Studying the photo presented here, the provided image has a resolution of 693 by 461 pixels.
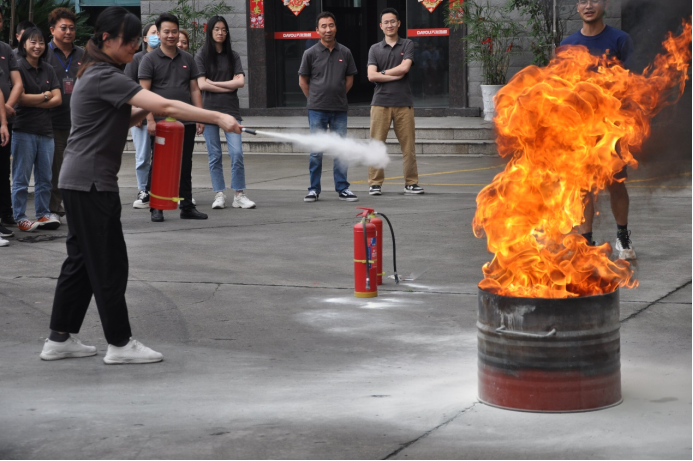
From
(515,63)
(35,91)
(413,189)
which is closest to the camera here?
(35,91)

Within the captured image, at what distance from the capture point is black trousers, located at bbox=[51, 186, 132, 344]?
575cm

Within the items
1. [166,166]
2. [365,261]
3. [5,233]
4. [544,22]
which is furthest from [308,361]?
[544,22]

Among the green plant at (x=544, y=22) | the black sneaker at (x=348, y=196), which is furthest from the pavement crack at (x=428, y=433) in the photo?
the green plant at (x=544, y=22)

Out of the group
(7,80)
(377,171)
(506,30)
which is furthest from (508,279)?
(506,30)

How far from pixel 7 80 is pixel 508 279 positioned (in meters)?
6.84

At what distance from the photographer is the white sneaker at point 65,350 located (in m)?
5.98

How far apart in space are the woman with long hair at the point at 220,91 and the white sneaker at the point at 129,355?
6168 millimetres

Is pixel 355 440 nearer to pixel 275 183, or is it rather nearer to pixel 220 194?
pixel 220 194

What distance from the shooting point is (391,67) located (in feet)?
42.3

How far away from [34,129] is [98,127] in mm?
4904

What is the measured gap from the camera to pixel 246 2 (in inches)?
862

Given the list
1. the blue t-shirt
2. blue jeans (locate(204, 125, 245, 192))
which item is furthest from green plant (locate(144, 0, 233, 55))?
the blue t-shirt

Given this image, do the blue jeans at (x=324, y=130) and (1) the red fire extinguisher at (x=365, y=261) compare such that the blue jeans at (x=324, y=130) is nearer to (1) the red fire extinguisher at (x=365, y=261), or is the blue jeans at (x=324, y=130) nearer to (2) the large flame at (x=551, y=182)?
(1) the red fire extinguisher at (x=365, y=261)

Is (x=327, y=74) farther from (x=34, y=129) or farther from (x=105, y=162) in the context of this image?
(x=105, y=162)
